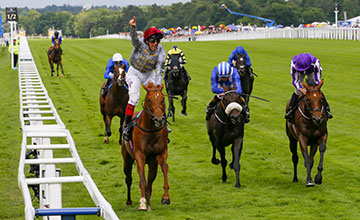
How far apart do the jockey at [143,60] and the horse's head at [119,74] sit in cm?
379

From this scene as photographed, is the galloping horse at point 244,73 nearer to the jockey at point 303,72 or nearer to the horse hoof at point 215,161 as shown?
the horse hoof at point 215,161

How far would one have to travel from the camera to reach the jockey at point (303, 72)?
A: 1034 cm

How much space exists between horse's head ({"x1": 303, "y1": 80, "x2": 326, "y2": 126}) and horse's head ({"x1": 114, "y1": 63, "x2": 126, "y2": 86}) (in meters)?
4.84

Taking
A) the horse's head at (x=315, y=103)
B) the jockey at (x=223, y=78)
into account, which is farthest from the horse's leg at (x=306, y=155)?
the jockey at (x=223, y=78)

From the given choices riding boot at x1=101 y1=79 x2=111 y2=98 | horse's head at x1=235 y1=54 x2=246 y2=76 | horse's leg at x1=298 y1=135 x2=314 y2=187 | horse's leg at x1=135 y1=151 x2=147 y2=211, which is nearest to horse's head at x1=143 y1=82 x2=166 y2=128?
horse's leg at x1=135 y1=151 x2=147 y2=211

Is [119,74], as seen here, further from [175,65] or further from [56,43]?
[56,43]

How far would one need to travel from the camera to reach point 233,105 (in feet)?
33.2

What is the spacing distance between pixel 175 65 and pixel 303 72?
7683mm

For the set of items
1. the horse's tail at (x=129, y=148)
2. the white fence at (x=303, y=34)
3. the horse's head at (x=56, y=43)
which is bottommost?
the horse's tail at (x=129, y=148)

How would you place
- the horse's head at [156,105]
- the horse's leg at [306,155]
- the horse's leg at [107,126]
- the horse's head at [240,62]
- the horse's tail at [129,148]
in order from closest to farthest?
the horse's head at [156,105], the horse's tail at [129,148], the horse's leg at [306,155], the horse's leg at [107,126], the horse's head at [240,62]

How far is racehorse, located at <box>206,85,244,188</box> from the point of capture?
400 inches

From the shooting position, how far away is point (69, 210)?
5.18m

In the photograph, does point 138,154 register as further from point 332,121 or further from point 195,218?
point 332,121

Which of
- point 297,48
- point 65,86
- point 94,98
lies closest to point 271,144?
point 94,98
